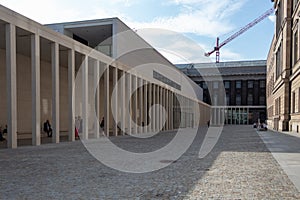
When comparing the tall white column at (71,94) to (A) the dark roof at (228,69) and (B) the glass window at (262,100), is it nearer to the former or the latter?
(A) the dark roof at (228,69)

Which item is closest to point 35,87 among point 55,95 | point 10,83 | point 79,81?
point 55,95

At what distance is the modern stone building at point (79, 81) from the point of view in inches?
595

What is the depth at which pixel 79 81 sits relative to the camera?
28.0 metres

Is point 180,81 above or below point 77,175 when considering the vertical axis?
above

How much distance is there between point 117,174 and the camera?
25.9ft

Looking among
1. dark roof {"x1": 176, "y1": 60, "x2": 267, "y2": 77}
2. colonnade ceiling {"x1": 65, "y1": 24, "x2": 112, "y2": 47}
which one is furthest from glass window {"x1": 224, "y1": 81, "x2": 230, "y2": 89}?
colonnade ceiling {"x1": 65, "y1": 24, "x2": 112, "y2": 47}

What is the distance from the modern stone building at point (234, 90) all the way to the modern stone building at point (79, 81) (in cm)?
3572

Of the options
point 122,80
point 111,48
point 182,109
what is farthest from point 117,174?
point 182,109

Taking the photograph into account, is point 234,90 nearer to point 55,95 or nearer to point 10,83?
point 55,95

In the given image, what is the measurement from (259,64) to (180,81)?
116ft

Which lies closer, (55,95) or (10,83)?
(10,83)

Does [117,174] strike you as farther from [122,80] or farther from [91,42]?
[91,42]

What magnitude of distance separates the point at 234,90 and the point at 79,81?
201 feet

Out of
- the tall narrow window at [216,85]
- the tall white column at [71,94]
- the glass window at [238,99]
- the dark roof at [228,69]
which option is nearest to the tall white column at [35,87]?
the tall white column at [71,94]
